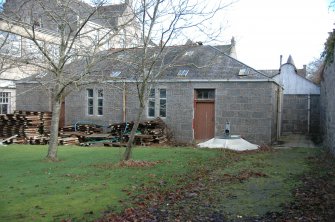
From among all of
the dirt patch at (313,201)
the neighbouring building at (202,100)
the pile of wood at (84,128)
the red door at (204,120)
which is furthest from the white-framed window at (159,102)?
the dirt patch at (313,201)

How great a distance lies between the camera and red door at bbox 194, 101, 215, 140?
2167 cm

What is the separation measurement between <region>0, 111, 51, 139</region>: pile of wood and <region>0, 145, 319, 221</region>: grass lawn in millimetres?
7160

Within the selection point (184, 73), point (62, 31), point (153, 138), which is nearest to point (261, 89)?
point (184, 73)

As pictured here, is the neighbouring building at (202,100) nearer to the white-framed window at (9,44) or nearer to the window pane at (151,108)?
the window pane at (151,108)

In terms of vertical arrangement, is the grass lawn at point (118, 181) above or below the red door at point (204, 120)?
below

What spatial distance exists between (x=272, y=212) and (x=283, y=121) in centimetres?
2366

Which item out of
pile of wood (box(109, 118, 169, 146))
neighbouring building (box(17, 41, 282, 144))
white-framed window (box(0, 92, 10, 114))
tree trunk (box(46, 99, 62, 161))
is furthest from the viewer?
white-framed window (box(0, 92, 10, 114))

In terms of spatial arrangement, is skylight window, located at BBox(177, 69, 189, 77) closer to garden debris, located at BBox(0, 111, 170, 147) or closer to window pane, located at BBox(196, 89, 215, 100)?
window pane, located at BBox(196, 89, 215, 100)

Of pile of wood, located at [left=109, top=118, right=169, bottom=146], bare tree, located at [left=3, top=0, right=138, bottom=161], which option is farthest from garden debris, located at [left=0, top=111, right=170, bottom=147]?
bare tree, located at [left=3, top=0, right=138, bottom=161]

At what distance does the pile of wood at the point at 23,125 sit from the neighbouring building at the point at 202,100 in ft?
8.59

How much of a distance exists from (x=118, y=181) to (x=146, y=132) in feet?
37.8

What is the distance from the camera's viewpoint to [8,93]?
28234 mm

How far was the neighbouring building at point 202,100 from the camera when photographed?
2055cm

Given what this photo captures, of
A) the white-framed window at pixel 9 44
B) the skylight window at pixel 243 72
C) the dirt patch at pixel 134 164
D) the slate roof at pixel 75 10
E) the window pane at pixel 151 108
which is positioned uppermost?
the slate roof at pixel 75 10
